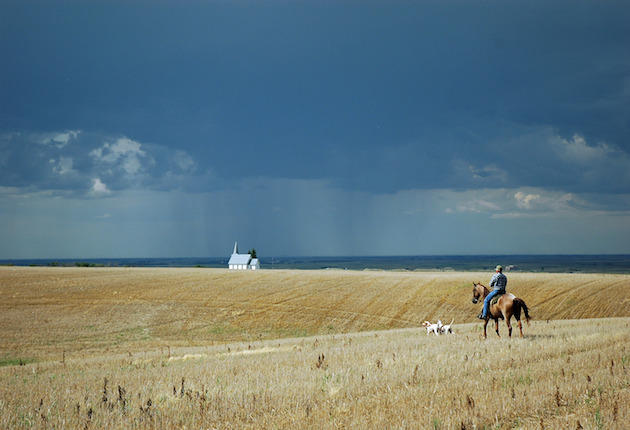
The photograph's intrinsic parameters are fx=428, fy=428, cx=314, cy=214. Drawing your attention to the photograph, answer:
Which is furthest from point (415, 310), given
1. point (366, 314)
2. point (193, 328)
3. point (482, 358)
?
point (482, 358)

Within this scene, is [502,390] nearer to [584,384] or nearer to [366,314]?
[584,384]

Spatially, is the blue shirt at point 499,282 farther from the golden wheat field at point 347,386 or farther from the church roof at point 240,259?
the church roof at point 240,259

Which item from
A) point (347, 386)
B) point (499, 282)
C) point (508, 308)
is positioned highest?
point (499, 282)

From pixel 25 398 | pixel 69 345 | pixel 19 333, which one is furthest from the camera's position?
pixel 19 333

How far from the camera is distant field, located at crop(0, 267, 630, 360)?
3825 cm

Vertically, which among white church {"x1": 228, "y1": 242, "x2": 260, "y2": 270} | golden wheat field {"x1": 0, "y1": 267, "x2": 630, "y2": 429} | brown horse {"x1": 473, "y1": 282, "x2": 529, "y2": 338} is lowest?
white church {"x1": 228, "y1": 242, "x2": 260, "y2": 270}

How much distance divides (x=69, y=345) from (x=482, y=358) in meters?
32.9

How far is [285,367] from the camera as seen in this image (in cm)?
1379

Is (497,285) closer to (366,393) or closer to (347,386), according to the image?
(347,386)

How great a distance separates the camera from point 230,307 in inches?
2013

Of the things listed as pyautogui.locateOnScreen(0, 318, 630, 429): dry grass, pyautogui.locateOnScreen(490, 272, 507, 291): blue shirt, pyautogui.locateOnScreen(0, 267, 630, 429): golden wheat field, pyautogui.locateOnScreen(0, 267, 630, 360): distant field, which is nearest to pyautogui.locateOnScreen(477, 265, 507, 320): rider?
pyautogui.locateOnScreen(490, 272, 507, 291): blue shirt

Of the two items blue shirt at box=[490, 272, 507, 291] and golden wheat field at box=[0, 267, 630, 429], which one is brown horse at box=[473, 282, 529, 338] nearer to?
blue shirt at box=[490, 272, 507, 291]

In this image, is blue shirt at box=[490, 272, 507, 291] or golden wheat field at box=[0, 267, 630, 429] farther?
blue shirt at box=[490, 272, 507, 291]

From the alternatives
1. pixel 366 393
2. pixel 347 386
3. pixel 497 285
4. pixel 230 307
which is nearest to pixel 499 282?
pixel 497 285
